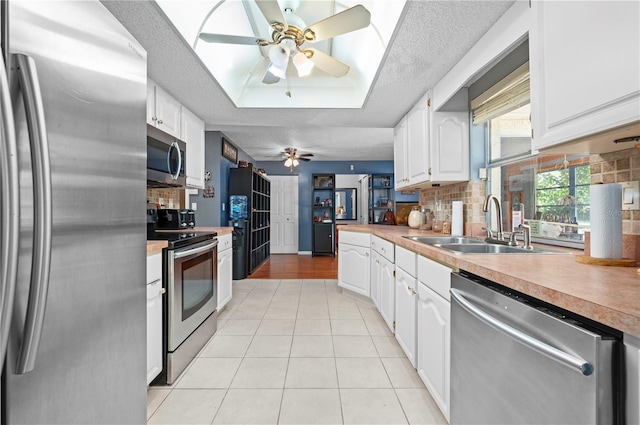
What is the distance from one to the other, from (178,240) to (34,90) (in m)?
1.43

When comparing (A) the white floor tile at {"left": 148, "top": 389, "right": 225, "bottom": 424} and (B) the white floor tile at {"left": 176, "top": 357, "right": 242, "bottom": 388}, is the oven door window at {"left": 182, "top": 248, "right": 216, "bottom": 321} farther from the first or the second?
(A) the white floor tile at {"left": 148, "top": 389, "right": 225, "bottom": 424}

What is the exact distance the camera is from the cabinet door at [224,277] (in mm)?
2953

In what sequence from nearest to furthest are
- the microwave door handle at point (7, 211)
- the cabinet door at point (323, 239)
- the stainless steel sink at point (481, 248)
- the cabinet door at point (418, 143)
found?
1. the microwave door handle at point (7, 211)
2. the stainless steel sink at point (481, 248)
3. the cabinet door at point (418, 143)
4. the cabinet door at point (323, 239)

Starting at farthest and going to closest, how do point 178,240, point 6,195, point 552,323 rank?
1. point 178,240
2. point 552,323
3. point 6,195

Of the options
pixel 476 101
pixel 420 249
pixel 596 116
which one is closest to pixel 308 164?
pixel 476 101

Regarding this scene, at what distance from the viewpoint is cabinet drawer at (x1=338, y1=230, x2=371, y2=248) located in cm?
343

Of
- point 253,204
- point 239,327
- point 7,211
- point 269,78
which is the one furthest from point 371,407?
point 253,204

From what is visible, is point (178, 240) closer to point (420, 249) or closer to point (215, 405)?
point (215, 405)

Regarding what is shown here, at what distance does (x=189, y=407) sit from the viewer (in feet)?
5.38

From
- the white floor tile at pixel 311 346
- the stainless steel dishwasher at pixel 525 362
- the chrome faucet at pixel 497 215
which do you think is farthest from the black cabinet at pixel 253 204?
the stainless steel dishwasher at pixel 525 362

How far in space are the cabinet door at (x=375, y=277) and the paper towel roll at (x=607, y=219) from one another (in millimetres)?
1892

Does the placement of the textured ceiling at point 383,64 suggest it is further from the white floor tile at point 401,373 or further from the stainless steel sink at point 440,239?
the white floor tile at point 401,373

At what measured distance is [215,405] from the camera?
1650mm

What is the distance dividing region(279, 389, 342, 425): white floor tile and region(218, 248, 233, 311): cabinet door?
144cm
